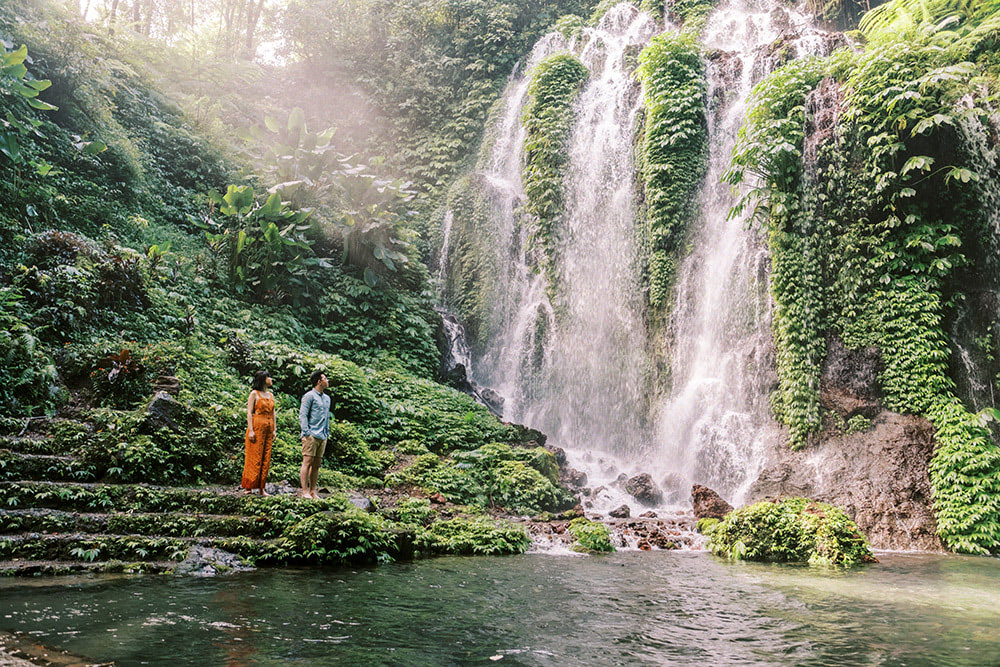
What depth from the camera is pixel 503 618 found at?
3746 mm

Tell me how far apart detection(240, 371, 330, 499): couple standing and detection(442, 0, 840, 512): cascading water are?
584 cm

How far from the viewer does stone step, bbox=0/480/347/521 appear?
5.45 metres

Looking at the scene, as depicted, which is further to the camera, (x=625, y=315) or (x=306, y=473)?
(x=625, y=315)

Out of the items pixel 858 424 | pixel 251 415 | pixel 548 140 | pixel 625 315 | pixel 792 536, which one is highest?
pixel 548 140

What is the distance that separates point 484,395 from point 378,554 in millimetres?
9269

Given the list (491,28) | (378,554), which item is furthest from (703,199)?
(491,28)

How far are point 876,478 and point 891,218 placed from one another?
462cm

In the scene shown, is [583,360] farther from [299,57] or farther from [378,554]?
[299,57]

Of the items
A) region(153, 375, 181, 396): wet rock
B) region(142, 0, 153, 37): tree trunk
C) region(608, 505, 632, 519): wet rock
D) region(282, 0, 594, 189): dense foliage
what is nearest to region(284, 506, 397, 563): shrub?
region(153, 375, 181, 396): wet rock

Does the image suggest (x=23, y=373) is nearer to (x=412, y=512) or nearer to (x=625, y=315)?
(x=412, y=512)

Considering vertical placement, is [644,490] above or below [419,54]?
below

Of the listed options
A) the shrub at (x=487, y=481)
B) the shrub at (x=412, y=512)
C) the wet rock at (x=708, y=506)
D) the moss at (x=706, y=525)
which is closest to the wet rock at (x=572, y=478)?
the shrub at (x=487, y=481)

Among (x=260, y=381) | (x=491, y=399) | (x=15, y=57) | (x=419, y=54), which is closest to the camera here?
(x=260, y=381)

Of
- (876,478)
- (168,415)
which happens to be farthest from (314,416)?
(876,478)
